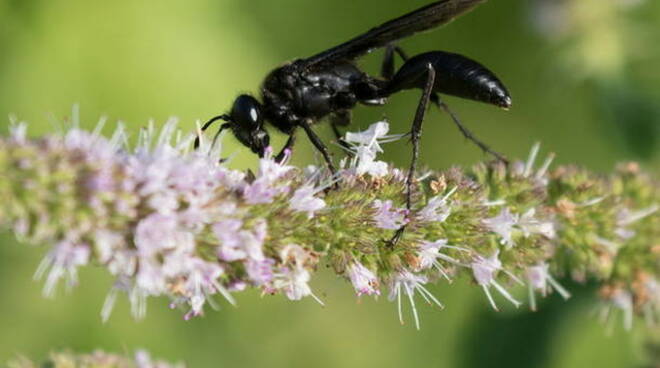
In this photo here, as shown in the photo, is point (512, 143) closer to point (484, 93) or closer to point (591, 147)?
point (591, 147)

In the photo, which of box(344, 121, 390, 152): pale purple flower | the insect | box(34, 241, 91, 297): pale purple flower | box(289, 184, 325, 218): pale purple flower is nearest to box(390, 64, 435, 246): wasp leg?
the insect

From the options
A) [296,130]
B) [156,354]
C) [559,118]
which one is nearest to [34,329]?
[156,354]

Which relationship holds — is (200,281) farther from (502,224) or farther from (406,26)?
(406,26)

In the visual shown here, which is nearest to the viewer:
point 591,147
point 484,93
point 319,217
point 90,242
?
point 90,242

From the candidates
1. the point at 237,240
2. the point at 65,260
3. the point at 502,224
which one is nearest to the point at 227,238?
the point at 237,240

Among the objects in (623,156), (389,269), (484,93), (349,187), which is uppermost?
(623,156)

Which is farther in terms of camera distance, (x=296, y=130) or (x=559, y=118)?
(x=559, y=118)

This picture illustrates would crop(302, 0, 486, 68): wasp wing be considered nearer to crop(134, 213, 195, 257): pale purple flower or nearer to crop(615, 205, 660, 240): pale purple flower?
crop(615, 205, 660, 240): pale purple flower
